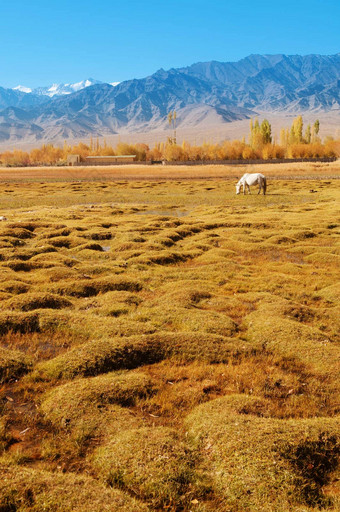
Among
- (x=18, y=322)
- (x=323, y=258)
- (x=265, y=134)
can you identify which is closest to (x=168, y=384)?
(x=18, y=322)

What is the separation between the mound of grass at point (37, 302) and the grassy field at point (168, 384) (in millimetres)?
42

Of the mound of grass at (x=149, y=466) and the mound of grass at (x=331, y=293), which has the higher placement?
the mound of grass at (x=331, y=293)

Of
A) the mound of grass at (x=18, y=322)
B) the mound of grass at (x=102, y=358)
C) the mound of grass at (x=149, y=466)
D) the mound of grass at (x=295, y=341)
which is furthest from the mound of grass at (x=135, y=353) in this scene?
the mound of grass at (x=149, y=466)

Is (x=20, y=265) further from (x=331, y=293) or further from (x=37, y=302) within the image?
(x=331, y=293)

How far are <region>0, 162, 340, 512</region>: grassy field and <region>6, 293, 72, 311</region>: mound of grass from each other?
4cm

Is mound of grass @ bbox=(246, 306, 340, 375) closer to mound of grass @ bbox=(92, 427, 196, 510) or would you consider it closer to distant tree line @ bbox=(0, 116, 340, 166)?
mound of grass @ bbox=(92, 427, 196, 510)

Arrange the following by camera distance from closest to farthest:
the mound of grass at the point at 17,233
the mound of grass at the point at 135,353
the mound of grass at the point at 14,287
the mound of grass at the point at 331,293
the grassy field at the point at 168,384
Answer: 1. the grassy field at the point at 168,384
2. the mound of grass at the point at 135,353
3. the mound of grass at the point at 331,293
4. the mound of grass at the point at 14,287
5. the mound of grass at the point at 17,233

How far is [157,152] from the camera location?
17788 cm

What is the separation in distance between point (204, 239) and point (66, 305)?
40.9ft

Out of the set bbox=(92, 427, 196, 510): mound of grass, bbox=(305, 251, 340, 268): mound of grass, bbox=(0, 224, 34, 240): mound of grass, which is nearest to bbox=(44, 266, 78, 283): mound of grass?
bbox=(0, 224, 34, 240): mound of grass

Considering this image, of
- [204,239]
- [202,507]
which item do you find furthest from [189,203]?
[202,507]

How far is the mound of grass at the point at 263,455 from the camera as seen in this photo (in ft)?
18.3

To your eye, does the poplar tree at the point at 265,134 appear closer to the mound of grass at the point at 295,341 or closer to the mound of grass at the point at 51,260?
the mound of grass at the point at 51,260

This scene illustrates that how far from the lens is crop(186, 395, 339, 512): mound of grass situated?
5.59m
